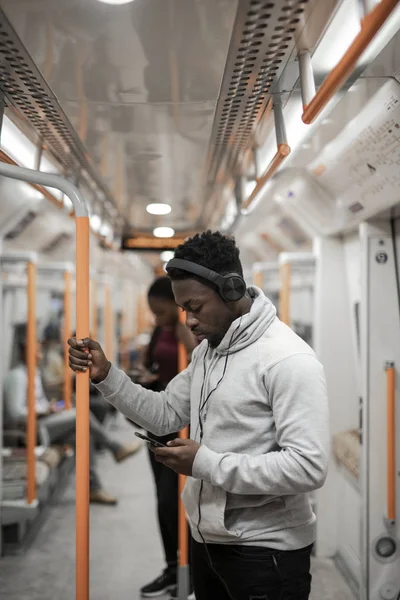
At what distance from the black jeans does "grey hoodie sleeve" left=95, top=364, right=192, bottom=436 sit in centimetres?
48

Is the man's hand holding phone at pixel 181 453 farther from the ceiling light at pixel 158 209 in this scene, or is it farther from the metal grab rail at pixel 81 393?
the ceiling light at pixel 158 209

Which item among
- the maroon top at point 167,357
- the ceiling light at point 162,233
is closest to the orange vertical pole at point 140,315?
the ceiling light at point 162,233

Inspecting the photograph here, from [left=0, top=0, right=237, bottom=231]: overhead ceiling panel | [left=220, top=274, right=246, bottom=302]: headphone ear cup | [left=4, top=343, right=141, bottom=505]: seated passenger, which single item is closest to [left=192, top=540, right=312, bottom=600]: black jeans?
[left=220, top=274, right=246, bottom=302]: headphone ear cup

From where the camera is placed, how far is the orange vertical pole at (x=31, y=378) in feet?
13.7

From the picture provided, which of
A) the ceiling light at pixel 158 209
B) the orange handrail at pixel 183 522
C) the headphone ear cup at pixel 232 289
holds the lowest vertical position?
the orange handrail at pixel 183 522

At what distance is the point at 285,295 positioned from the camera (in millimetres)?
4020

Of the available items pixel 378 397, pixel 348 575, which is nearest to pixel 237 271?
pixel 378 397

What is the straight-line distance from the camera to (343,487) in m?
4.06

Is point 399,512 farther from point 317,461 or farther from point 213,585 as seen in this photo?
point 317,461

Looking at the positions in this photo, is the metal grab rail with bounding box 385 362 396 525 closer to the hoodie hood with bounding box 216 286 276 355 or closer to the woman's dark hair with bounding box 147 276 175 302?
the woman's dark hair with bounding box 147 276 175 302

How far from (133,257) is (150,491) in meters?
5.14

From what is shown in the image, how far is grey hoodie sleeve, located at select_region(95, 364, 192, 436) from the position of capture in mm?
2025

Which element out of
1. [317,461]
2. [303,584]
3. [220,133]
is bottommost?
[303,584]

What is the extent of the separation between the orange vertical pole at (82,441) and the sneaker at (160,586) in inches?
74.9
